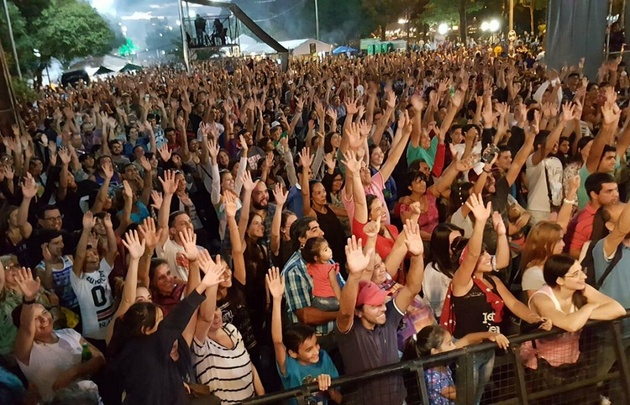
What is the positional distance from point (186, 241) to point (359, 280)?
105cm

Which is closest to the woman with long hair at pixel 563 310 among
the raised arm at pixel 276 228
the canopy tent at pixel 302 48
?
the raised arm at pixel 276 228

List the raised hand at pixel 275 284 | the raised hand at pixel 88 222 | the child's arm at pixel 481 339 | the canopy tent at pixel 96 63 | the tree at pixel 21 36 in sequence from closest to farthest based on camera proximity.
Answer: the child's arm at pixel 481 339 < the raised hand at pixel 275 284 < the raised hand at pixel 88 222 < the tree at pixel 21 36 < the canopy tent at pixel 96 63

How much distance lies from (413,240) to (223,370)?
4.42 feet

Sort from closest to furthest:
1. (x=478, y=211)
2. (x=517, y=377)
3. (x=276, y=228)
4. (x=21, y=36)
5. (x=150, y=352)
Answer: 1. (x=150, y=352)
2. (x=517, y=377)
3. (x=478, y=211)
4. (x=276, y=228)
5. (x=21, y=36)

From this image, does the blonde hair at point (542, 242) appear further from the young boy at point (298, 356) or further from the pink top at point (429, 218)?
the young boy at point (298, 356)

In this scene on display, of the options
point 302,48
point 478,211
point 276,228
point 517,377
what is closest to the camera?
point 517,377

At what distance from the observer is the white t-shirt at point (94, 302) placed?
3979 mm

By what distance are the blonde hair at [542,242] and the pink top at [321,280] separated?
4.39 ft

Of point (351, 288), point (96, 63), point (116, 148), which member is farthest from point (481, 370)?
point (96, 63)

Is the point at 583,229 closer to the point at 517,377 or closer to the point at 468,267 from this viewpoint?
the point at 468,267

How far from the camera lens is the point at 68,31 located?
31953 millimetres

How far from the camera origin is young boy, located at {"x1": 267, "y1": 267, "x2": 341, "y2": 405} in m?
3.06

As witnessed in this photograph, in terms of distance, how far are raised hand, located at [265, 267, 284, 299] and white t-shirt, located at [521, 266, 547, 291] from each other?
159 cm

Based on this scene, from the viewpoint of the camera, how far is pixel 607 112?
5.48m
